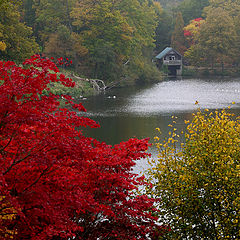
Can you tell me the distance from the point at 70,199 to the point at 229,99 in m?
27.9

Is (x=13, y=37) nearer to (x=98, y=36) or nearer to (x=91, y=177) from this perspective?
(x=98, y=36)

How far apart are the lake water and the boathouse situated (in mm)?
18371

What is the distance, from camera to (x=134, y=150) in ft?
20.9

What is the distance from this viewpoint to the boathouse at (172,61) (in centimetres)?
5901

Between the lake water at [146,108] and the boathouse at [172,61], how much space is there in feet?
60.3

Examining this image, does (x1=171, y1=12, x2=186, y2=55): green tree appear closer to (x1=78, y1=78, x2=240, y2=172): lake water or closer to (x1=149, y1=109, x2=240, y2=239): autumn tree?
(x1=78, y1=78, x2=240, y2=172): lake water

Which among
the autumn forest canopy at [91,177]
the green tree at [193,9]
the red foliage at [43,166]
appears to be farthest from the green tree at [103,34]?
the red foliage at [43,166]

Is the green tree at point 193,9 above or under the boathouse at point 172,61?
above

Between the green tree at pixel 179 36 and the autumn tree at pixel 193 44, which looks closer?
the autumn tree at pixel 193 44

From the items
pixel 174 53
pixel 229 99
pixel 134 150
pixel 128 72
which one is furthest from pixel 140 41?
pixel 134 150

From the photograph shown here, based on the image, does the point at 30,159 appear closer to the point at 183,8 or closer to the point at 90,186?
the point at 90,186

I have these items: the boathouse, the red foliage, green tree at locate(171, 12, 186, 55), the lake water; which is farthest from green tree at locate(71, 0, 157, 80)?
the red foliage

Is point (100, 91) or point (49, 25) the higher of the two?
point (49, 25)

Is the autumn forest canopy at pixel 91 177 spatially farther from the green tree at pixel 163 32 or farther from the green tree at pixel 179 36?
the green tree at pixel 163 32
